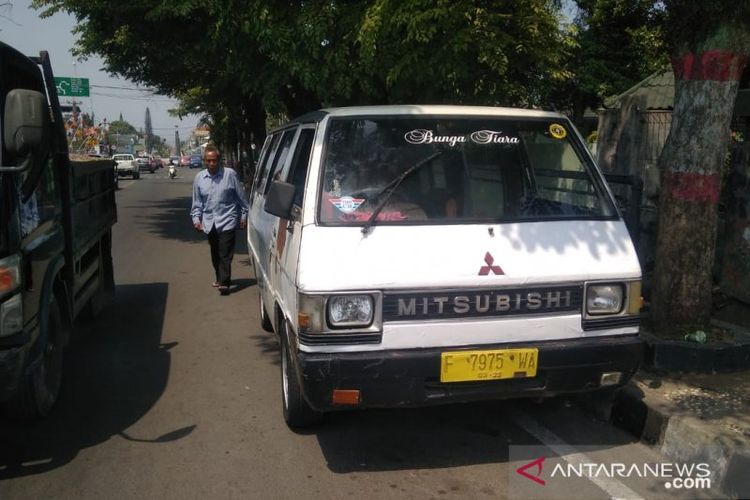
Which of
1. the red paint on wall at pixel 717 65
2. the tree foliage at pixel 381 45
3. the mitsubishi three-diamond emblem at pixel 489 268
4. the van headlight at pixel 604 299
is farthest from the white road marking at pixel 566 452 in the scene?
the tree foliage at pixel 381 45

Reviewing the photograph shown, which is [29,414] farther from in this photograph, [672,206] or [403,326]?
[672,206]

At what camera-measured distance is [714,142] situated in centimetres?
470

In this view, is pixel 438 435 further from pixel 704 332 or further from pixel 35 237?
pixel 35 237

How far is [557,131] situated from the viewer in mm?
4230

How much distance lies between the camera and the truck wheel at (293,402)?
3.88m

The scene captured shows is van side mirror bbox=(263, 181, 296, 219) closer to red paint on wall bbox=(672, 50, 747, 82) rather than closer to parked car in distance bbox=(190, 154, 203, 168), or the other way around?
red paint on wall bbox=(672, 50, 747, 82)

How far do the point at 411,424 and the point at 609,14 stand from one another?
1452 cm

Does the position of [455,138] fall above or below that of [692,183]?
above

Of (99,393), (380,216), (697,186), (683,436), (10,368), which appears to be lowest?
(99,393)

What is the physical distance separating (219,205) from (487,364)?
5.16 m

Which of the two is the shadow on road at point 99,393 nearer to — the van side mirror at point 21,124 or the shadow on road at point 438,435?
the shadow on road at point 438,435

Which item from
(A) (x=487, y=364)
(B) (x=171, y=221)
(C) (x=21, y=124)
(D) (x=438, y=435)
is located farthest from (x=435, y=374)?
(B) (x=171, y=221)

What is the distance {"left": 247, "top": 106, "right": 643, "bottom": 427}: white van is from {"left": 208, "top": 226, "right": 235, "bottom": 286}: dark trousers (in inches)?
153

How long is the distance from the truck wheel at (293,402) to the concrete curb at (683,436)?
6.27 feet
